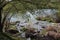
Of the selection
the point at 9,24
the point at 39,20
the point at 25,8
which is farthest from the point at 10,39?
the point at 39,20

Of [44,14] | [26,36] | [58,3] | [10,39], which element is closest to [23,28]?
[26,36]

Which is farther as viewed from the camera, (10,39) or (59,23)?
(59,23)

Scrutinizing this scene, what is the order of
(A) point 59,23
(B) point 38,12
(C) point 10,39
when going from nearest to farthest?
(C) point 10,39 → (B) point 38,12 → (A) point 59,23

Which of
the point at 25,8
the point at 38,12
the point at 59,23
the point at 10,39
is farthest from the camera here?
the point at 59,23

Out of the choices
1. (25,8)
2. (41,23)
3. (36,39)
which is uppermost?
(25,8)

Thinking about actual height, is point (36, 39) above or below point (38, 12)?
below

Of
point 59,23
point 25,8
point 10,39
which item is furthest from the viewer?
point 59,23

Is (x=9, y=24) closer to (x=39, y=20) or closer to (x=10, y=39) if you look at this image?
(x=39, y=20)

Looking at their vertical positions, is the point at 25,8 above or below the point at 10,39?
above

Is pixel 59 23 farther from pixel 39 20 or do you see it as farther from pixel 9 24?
pixel 9 24
